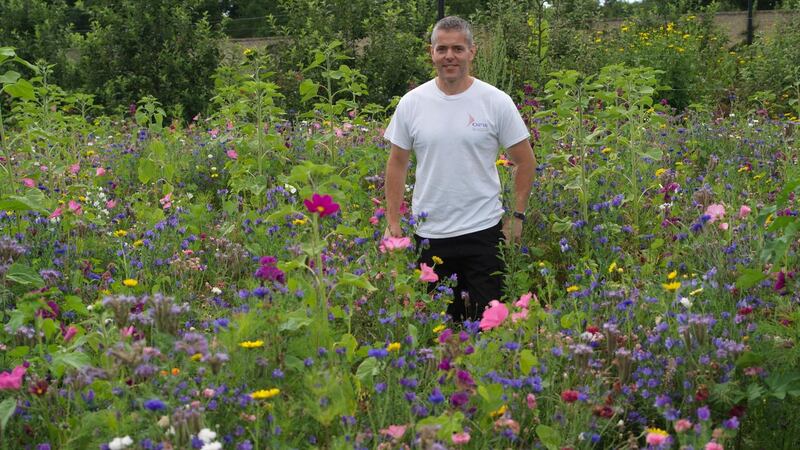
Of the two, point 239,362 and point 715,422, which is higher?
point 239,362

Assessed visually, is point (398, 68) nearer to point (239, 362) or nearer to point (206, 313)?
point (206, 313)

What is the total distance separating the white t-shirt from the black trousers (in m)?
0.04

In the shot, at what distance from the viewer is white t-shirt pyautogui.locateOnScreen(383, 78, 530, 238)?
3959mm

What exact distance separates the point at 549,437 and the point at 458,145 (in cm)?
179

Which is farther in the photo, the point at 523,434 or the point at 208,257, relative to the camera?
the point at 208,257

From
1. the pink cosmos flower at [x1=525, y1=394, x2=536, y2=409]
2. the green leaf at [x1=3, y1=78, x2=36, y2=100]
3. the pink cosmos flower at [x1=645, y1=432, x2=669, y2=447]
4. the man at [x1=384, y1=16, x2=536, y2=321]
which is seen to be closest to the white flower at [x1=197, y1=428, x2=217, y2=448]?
the pink cosmos flower at [x1=525, y1=394, x2=536, y2=409]

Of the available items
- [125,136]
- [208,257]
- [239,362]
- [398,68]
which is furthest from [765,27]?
[239,362]

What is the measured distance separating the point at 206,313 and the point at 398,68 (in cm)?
762

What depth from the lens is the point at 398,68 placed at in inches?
426

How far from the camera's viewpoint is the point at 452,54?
3.87 meters

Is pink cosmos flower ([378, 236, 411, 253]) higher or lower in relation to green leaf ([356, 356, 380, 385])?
higher

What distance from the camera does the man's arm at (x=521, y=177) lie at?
408 cm

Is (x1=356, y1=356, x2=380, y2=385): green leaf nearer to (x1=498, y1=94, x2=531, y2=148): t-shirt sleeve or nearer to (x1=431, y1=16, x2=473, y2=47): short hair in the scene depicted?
(x1=498, y1=94, x2=531, y2=148): t-shirt sleeve

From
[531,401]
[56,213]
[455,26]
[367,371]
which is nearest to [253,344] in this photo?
[367,371]
